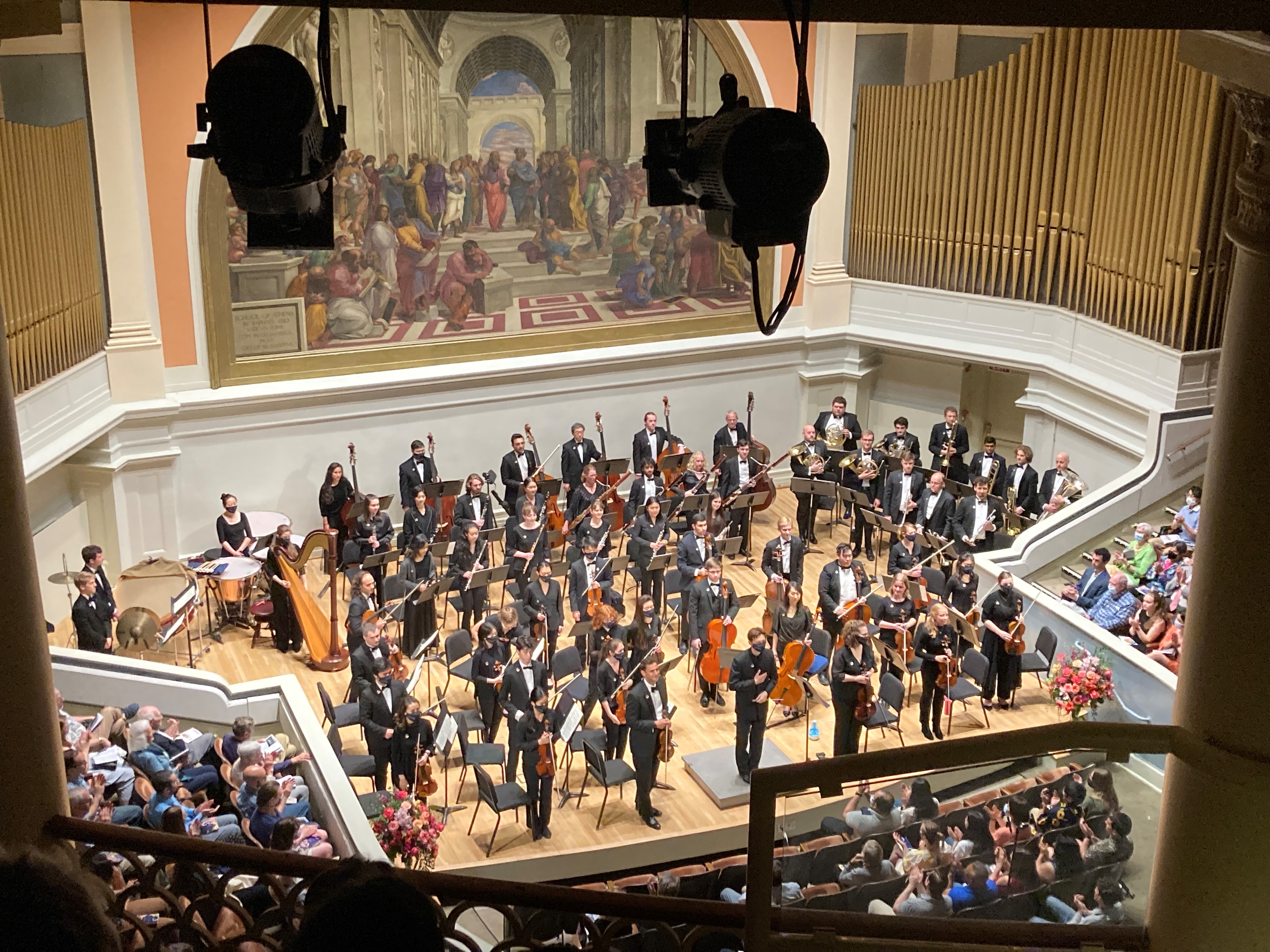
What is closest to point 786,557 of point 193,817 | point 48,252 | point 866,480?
point 866,480

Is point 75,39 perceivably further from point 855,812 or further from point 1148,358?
point 855,812

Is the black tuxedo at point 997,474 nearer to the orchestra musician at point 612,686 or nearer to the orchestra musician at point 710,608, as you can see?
the orchestra musician at point 710,608

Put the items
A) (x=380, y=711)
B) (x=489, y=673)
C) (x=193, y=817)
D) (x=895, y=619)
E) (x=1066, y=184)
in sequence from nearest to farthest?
(x=193, y=817)
(x=380, y=711)
(x=489, y=673)
(x=895, y=619)
(x=1066, y=184)

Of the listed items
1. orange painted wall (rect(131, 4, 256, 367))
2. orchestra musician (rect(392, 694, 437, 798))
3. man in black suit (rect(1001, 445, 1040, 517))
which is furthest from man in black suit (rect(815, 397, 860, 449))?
orange painted wall (rect(131, 4, 256, 367))

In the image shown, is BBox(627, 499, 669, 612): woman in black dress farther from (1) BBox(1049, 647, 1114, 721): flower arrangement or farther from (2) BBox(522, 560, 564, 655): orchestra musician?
(1) BBox(1049, 647, 1114, 721): flower arrangement

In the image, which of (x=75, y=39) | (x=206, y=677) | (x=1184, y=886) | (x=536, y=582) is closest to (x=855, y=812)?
(x=1184, y=886)

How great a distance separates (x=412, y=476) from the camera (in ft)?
43.5

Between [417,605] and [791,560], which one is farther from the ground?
[791,560]

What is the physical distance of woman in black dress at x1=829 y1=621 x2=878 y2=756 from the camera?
9.71 metres

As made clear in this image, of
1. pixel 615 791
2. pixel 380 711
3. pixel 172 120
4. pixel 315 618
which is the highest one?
pixel 172 120

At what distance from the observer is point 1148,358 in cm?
1290

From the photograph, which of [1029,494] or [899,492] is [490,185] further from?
[1029,494]

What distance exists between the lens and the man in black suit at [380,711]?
364 inches

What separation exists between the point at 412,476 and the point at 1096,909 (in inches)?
412
